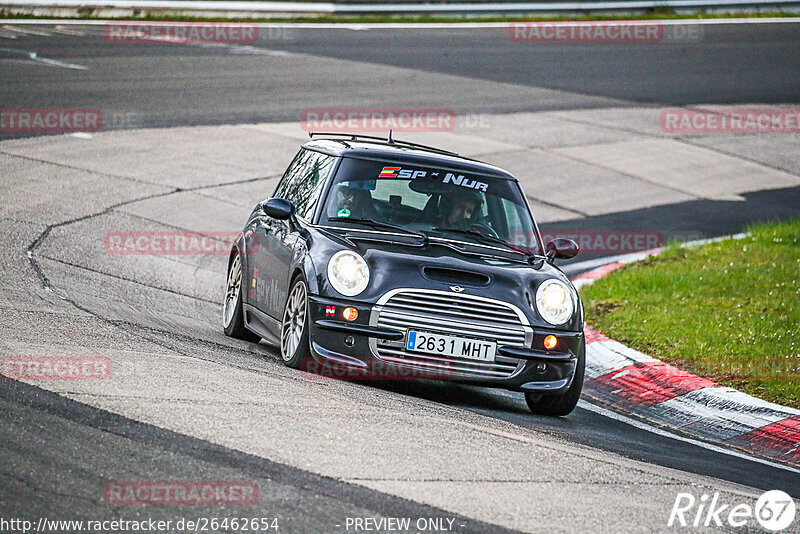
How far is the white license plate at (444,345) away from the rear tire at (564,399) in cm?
76

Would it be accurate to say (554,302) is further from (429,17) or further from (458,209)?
(429,17)

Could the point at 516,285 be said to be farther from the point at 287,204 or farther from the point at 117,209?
the point at 117,209

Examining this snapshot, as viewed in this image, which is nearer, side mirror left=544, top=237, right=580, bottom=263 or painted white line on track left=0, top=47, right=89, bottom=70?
side mirror left=544, top=237, right=580, bottom=263

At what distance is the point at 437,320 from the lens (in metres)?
7.46

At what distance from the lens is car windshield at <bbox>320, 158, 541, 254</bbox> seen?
8406mm

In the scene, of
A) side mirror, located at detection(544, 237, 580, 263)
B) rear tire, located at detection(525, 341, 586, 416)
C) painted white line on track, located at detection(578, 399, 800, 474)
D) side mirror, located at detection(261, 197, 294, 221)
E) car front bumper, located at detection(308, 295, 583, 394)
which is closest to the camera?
painted white line on track, located at detection(578, 399, 800, 474)

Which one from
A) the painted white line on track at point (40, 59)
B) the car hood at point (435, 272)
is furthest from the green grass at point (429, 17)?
the car hood at point (435, 272)

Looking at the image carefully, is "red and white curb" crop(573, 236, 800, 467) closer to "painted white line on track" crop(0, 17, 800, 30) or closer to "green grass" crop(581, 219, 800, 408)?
"green grass" crop(581, 219, 800, 408)

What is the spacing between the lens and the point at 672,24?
33219 millimetres

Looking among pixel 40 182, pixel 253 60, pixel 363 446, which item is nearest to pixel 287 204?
pixel 363 446

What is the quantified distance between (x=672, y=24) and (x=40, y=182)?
23.0 metres

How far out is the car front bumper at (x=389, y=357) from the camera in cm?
748

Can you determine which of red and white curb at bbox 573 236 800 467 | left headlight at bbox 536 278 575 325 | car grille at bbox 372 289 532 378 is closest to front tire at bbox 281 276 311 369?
car grille at bbox 372 289 532 378

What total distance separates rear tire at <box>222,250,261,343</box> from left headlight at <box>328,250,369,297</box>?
1901mm
